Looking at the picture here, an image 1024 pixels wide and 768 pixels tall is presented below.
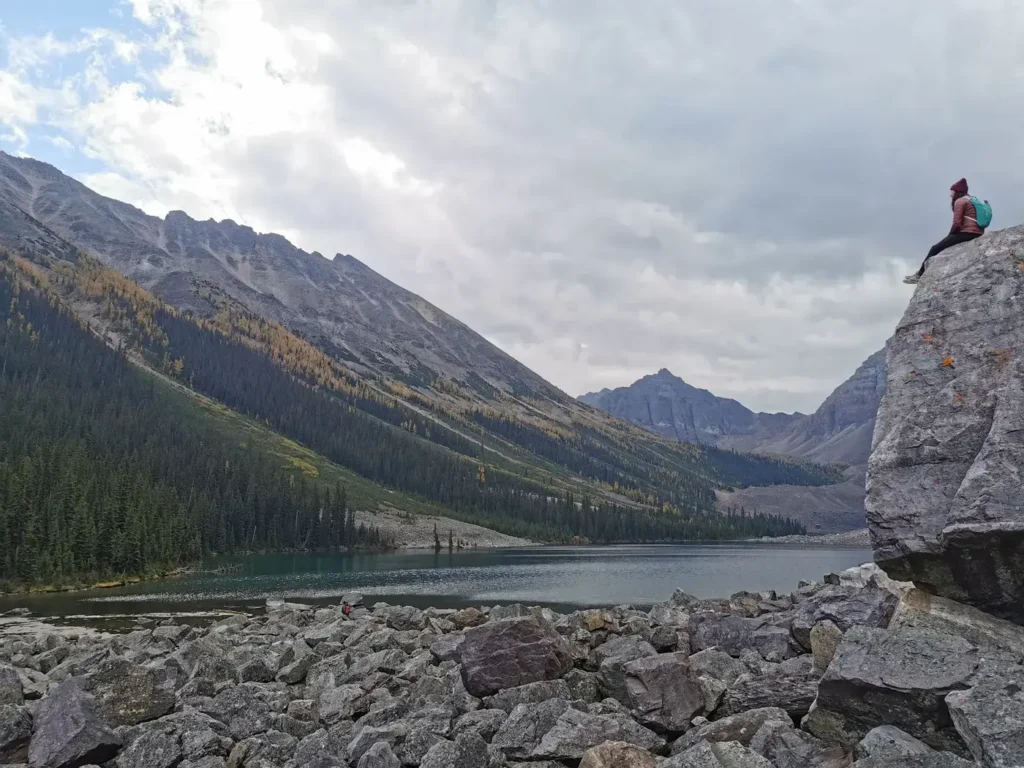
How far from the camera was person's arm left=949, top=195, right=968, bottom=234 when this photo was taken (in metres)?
13.2

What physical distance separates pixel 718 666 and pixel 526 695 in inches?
183

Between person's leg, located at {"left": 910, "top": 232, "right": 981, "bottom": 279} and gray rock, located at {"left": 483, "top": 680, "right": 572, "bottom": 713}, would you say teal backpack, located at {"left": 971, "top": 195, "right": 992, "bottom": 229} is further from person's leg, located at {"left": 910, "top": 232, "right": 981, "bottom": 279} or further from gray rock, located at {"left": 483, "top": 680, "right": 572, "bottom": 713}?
gray rock, located at {"left": 483, "top": 680, "right": 572, "bottom": 713}

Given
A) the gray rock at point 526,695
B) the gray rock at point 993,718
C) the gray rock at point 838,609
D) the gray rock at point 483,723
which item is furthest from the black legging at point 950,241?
the gray rock at point 483,723

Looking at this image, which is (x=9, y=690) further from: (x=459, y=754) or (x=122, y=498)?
(x=122, y=498)

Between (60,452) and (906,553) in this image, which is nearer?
(906,553)

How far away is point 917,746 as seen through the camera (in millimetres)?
8078

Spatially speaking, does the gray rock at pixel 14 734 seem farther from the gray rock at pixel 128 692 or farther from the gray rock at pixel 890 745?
the gray rock at pixel 890 745

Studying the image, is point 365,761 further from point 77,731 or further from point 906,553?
point 906,553

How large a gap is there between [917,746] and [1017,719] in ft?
3.76

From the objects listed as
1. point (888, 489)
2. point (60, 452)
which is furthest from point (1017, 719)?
point (60, 452)

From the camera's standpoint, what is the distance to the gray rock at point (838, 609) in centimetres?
1600

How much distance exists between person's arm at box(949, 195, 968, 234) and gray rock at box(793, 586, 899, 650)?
25.2 feet

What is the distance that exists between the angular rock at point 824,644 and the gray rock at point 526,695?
541 cm

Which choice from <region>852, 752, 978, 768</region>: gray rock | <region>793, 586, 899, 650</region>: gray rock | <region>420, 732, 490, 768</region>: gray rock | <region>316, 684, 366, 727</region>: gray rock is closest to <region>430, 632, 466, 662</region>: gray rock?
<region>316, 684, 366, 727</region>: gray rock
